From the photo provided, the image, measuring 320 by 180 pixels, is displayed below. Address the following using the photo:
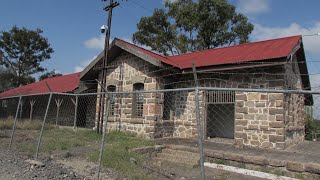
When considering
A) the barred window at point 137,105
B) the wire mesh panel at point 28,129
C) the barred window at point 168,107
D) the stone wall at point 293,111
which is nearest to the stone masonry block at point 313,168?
the stone wall at point 293,111

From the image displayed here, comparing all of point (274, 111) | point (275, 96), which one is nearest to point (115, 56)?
point (275, 96)

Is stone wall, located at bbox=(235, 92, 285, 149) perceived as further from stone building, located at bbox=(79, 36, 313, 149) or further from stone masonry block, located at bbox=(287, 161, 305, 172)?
stone masonry block, located at bbox=(287, 161, 305, 172)

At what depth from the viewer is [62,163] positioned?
8.63 metres

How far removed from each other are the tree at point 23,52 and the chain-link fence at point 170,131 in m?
24.4

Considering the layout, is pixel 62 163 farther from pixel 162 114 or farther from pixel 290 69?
pixel 290 69

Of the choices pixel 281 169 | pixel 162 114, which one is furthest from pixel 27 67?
pixel 281 169

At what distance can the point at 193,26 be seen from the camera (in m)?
30.5

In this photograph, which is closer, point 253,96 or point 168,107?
point 253,96

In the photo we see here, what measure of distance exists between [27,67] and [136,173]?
125ft

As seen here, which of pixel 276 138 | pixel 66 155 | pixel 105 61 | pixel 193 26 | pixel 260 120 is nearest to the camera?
pixel 66 155

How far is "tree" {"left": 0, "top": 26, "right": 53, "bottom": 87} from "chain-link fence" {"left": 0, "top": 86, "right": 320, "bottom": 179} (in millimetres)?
24445

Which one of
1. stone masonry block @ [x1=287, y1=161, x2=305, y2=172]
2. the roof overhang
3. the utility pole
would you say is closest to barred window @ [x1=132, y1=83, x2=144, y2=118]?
the utility pole

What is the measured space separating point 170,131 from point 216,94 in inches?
110

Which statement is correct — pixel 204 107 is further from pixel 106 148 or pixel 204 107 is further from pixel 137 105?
pixel 106 148
